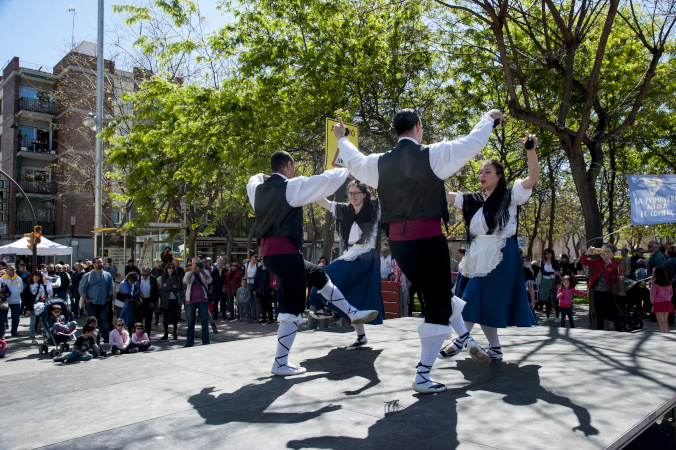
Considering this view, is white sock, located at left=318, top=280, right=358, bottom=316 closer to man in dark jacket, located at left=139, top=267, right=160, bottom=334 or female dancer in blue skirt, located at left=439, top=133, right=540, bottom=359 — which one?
A: female dancer in blue skirt, located at left=439, top=133, right=540, bottom=359

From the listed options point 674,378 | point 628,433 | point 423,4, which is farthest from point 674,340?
point 423,4

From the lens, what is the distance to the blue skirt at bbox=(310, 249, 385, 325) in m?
5.10

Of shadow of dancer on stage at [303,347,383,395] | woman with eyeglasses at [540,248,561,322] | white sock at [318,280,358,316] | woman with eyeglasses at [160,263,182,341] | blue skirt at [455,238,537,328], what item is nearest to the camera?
shadow of dancer on stage at [303,347,383,395]

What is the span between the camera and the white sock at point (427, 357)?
3.33m

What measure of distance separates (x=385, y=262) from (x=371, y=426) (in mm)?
10290

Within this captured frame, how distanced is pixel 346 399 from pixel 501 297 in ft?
5.28

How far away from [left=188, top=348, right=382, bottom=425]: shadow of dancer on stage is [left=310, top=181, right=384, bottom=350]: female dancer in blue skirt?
649mm

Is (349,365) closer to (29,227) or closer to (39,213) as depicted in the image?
(39,213)

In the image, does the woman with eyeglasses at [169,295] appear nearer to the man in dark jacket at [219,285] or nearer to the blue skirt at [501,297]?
the man in dark jacket at [219,285]

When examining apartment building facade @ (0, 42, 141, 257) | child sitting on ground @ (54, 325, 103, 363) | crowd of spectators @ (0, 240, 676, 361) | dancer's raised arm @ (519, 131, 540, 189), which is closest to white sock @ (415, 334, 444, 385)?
dancer's raised arm @ (519, 131, 540, 189)

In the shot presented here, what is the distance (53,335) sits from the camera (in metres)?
10.4

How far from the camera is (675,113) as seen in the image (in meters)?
18.7

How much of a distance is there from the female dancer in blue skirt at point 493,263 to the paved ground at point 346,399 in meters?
0.35

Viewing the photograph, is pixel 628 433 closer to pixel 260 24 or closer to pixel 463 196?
pixel 463 196
